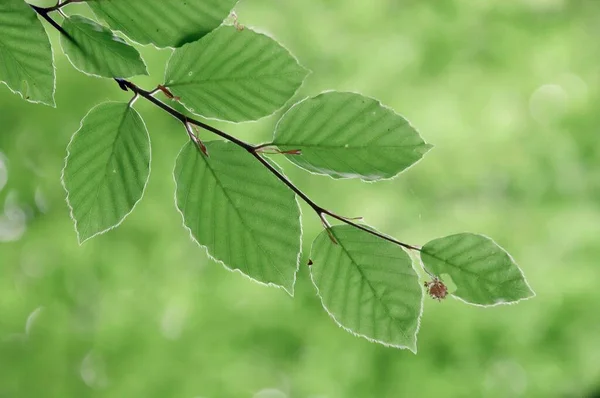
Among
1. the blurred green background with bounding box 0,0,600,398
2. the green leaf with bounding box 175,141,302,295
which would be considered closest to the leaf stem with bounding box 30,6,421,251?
the green leaf with bounding box 175,141,302,295

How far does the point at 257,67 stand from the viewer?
1.11ft

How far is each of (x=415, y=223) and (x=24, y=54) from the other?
2.36m

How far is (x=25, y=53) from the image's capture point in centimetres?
32

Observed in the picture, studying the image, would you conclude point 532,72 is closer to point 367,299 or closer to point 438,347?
point 438,347

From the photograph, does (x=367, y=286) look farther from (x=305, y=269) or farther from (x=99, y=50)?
(x=305, y=269)

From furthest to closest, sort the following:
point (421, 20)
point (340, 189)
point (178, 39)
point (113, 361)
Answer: point (421, 20) < point (340, 189) < point (113, 361) < point (178, 39)

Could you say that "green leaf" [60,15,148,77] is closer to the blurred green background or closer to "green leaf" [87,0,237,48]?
"green leaf" [87,0,237,48]

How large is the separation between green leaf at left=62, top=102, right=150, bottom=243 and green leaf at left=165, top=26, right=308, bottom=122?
0.03 m

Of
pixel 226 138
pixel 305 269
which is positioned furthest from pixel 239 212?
pixel 305 269

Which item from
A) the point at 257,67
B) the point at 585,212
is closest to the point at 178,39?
the point at 257,67

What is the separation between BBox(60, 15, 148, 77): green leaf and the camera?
31 centimetres

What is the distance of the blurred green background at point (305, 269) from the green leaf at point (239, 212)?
2.03 metres

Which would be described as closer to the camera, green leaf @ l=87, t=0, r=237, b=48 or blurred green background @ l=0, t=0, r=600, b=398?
green leaf @ l=87, t=0, r=237, b=48

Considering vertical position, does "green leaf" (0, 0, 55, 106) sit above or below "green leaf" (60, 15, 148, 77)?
below
